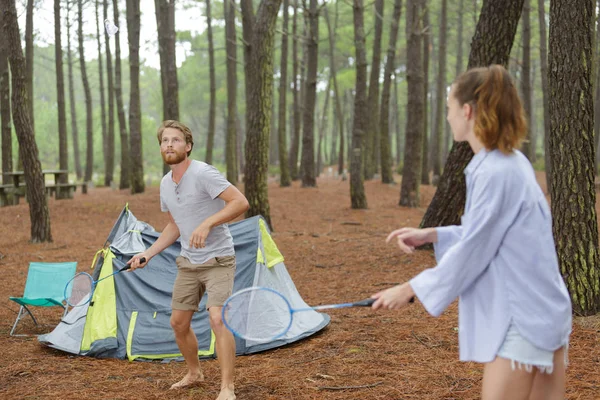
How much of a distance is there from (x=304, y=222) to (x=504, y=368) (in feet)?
42.9

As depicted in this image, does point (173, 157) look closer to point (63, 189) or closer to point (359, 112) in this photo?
point (359, 112)

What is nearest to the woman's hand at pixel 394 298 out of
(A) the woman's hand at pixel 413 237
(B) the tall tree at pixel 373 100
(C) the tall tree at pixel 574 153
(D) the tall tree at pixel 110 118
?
(A) the woman's hand at pixel 413 237

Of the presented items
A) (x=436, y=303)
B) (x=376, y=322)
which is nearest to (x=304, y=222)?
(x=376, y=322)

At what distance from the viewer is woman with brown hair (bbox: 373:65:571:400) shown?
96.0 inches

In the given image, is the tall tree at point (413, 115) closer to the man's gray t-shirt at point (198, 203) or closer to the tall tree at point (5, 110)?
the tall tree at point (5, 110)

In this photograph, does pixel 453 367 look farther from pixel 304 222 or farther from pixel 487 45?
pixel 304 222

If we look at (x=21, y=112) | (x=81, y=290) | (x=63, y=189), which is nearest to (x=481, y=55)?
(x=81, y=290)

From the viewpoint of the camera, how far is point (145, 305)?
655cm

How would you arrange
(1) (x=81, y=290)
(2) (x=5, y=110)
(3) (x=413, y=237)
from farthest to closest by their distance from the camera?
(2) (x=5, y=110)
(1) (x=81, y=290)
(3) (x=413, y=237)

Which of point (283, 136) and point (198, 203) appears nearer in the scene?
point (198, 203)

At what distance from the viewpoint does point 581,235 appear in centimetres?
591

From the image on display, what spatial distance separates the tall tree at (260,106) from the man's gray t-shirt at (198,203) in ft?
24.3

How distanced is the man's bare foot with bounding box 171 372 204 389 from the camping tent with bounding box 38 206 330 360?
1049mm

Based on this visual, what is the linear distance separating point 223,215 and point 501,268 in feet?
7.67
